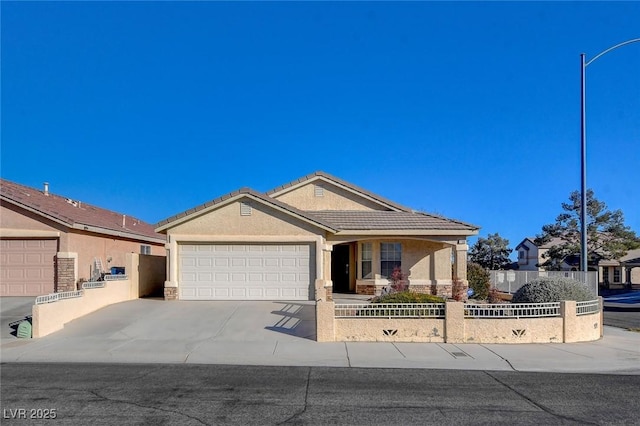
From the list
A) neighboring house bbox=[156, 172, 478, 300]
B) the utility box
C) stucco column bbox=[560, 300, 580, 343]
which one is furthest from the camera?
the utility box

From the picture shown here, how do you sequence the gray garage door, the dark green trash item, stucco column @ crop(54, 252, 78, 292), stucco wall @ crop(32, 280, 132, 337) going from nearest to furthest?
the dark green trash item → stucco wall @ crop(32, 280, 132, 337) → stucco column @ crop(54, 252, 78, 292) → the gray garage door

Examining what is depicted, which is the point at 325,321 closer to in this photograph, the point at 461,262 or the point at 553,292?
the point at 553,292

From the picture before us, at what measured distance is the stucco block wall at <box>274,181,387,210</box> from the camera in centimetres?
2384

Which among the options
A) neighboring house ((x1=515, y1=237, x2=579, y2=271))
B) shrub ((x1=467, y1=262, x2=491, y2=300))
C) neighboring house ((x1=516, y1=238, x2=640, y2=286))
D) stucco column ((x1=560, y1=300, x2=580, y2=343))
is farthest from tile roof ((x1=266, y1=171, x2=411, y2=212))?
neighboring house ((x1=515, y1=237, x2=579, y2=271))

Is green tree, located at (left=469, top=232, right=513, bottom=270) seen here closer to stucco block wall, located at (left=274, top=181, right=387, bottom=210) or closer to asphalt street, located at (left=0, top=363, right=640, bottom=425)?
stucco block wall, located at (left=274, top=181, right=387, bottom=210)

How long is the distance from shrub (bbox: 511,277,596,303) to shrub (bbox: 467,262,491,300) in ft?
24.5

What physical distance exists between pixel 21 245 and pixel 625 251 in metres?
41.0

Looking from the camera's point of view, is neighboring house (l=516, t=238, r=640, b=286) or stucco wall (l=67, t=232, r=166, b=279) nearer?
stucco wall (l=67, t=232, r=166, b=279)

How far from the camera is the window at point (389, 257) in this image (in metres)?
22.1

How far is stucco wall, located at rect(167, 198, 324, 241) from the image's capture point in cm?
1920

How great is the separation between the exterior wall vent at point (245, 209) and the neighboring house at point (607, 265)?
107ft

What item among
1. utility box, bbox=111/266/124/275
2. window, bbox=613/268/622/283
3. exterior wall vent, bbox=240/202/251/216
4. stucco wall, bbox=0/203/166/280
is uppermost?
exterior wall vent, bbox=240/202/251/216

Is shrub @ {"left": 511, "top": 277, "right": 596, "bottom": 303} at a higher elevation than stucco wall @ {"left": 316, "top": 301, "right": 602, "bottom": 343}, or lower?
higher

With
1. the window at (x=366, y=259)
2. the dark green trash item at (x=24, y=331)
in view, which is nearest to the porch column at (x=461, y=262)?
the window at (x=366, y=259)
